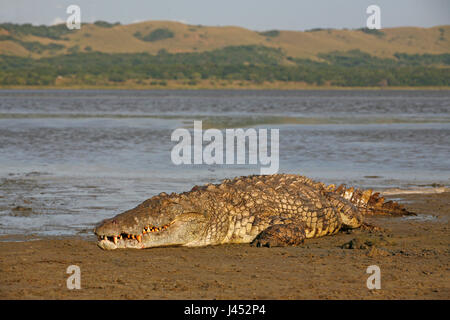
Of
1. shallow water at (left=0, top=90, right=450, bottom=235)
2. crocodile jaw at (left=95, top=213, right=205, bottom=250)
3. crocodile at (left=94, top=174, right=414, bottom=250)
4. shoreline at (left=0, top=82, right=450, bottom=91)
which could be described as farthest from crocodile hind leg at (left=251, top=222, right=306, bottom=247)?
shoreline at (left=0, top=82, right=450, bottom=91)

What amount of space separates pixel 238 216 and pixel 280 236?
645 mm

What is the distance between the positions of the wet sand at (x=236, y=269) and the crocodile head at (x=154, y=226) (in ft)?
0.42

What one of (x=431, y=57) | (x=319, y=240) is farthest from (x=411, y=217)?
(x=431, y=57)

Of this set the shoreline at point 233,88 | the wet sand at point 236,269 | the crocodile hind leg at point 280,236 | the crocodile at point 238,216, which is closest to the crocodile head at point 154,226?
the crocodile at point 238,216

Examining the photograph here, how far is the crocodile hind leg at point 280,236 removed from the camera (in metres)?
9.12

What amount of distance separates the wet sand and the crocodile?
0.18m

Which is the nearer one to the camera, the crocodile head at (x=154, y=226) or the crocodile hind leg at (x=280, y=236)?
the crocodile head at (x=154, y=226)

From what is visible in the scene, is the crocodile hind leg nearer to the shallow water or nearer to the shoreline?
the shallow water

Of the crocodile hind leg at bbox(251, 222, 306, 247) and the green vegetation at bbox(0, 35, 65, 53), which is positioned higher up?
the green vegetation at bbox(0, 35, 65, 53)

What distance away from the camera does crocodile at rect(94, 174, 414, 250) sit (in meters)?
8.67

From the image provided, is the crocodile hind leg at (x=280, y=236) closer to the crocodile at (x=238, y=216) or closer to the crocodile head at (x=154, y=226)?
the crocodile at (x=238, y=216)

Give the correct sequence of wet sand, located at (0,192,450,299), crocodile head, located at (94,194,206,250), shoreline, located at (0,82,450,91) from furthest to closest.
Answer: shoreline, located at (0,82,450,91) < crocodile head, located at (94,194,206,250) < wet sand, located at (0,192,450,299)

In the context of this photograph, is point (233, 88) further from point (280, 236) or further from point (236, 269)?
point (236, 269)
